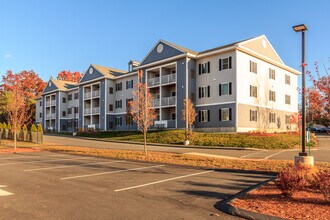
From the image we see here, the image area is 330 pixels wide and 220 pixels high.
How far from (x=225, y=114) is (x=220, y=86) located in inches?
134

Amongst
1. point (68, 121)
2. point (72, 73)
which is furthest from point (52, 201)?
point (72, 73)

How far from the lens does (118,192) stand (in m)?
8.56

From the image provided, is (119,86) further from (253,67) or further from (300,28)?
(300,28)

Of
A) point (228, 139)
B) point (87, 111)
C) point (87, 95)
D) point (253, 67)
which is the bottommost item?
A: point (228, 139)

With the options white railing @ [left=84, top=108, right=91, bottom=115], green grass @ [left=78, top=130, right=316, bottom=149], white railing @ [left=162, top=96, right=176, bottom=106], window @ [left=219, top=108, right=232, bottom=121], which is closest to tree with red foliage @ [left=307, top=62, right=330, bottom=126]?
green grass @ [left=78, top=130, right=316, bottom=149]

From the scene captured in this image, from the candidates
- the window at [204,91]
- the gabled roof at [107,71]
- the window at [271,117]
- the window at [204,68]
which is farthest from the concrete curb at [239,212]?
the gabled roof at [107,71]

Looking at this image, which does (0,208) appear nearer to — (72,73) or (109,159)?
(109,159)

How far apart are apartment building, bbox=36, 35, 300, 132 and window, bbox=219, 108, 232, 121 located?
11 cm

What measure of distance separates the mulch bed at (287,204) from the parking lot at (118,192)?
73 centimetres

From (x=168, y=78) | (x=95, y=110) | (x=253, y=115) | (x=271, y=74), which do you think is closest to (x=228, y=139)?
(x=253, y=115)

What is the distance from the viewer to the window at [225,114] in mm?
34000

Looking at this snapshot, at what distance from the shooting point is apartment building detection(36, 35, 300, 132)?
3434cm

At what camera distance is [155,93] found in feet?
142

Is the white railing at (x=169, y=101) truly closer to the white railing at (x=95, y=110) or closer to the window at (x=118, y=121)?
the window at (x=118, y=121)
